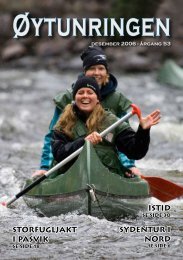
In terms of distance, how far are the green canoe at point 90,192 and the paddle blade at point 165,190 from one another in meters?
1.07

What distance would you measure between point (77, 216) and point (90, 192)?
1.12 feet

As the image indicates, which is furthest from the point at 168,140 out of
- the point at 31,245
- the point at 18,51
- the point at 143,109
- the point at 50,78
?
the point at 18,51

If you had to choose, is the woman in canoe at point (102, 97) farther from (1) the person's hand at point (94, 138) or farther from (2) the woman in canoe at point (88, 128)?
(1) the person's hand at point (94, 138)

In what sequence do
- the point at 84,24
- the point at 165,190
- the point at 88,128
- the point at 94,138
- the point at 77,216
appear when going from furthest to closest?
1. the point at 84,24
2. the point at 165,190
3. the point at 88,128
4. the point at 77,216
5. the point at 94,138

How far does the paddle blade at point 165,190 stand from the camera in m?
7.96

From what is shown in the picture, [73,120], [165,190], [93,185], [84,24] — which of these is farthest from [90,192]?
[84,24]

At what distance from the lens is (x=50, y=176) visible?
277 inches

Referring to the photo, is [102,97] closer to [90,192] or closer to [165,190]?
[165,190]

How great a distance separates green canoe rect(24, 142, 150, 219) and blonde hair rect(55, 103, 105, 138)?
35 cm

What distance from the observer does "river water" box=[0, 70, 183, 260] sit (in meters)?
5.76

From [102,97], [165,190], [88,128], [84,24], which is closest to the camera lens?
[88,128]

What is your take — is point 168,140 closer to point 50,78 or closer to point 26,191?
point 26,191

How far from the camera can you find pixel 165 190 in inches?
314

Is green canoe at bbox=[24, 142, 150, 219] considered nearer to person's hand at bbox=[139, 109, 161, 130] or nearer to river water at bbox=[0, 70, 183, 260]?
river water at bbox=[0, 70, 183, 260]
